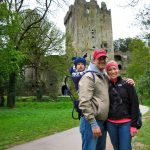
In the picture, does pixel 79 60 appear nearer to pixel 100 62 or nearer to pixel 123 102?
pixel 100 62

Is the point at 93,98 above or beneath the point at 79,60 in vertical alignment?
beneath

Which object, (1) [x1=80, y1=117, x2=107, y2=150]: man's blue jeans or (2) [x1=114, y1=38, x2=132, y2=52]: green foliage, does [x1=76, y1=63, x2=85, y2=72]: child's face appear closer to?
(1) [x1=80, y1=117, x2=107, y2=150]: man's blue jeans

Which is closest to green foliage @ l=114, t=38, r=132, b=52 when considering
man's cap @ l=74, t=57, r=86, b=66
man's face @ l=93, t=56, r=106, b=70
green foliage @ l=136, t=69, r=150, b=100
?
green foliage @ l=136, t=69, r=150, b=100

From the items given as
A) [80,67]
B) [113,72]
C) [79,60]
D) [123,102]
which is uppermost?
[79,60]

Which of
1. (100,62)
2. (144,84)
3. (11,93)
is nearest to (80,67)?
(100,62)

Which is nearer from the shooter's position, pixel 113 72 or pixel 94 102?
pixel 94 102

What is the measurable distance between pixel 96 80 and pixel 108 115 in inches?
18.9

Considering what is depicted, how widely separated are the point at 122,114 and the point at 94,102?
15.3 inches

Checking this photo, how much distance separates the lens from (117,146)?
206 inches

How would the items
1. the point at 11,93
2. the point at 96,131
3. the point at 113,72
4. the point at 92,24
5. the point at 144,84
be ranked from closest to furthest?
the point at 96,131, the point at 113,72, the point at 11,93, the point at 144,84, the point at 92,24

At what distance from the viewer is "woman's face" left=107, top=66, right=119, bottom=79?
5.26 m

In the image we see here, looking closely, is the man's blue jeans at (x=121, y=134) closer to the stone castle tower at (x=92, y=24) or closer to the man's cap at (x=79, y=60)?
the man's cap at (x=79, y=60)

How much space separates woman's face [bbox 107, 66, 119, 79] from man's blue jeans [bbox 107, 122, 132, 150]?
0.61m

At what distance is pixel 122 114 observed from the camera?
512 centimetres
